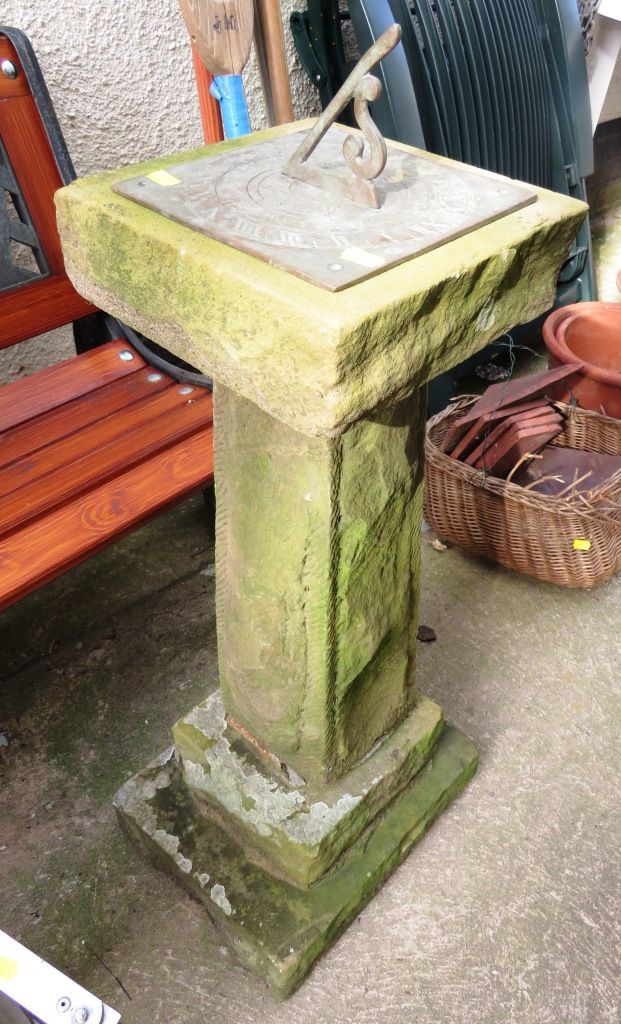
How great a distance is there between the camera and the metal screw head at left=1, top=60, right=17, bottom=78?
62.9 inches

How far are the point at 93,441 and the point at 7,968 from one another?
41.5 inches

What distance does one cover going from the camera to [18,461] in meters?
1.55

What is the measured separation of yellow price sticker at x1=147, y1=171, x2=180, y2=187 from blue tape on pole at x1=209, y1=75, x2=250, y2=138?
69 centimetres

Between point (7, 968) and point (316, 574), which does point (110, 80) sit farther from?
point (7, 968)

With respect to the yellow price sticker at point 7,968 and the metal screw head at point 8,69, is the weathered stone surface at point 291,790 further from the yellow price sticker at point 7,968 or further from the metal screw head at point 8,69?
the metal screw head at point 8,69

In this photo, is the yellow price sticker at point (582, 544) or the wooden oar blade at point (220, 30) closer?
the wooden oar blade at point (220, 30)

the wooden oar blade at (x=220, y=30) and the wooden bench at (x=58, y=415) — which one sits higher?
the wooden oar blade at (x=220, y=30)

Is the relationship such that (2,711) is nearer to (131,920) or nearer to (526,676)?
(131,920)

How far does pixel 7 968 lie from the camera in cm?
74

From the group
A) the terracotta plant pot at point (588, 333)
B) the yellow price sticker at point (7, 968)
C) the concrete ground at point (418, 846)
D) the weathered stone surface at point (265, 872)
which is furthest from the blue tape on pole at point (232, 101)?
the yellow price sticker at point (7, 968)

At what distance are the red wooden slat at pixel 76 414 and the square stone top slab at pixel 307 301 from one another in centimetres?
60

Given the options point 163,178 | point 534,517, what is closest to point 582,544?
point 534,517

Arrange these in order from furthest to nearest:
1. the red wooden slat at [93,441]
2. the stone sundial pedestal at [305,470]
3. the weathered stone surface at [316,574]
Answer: the red wooden slat at [93,441], the weathered stone surface at [316,574], the stone sundial pedestal at [305,470]

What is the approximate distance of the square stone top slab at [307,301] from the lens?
791 mm
